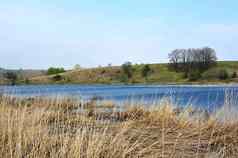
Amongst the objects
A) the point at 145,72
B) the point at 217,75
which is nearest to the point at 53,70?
the point at 145,72

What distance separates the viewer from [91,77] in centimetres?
10131

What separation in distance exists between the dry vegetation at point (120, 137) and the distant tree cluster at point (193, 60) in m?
73.9

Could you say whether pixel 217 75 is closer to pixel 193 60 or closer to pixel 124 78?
pixel 193 60

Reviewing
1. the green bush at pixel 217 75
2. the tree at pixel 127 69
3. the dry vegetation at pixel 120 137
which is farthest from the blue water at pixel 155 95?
the tree at pixel 127 69

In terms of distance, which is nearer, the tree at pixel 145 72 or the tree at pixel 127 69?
the tree at pixel 145 72

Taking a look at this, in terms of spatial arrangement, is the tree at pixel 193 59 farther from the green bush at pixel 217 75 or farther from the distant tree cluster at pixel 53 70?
the distant tree cluster at pixel 53 70

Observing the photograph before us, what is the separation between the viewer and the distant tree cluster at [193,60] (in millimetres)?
85113

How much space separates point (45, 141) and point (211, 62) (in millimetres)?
86337

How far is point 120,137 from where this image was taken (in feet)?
16.6

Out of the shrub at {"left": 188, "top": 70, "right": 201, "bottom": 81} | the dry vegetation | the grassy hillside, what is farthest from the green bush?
the dry vegetation

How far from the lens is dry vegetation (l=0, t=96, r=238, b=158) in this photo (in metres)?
4.43

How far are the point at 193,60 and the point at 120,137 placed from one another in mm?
85036

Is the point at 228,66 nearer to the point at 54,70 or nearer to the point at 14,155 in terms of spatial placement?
the point at 54,70

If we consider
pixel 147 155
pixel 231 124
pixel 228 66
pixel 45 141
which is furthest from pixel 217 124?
pixel 228 66
